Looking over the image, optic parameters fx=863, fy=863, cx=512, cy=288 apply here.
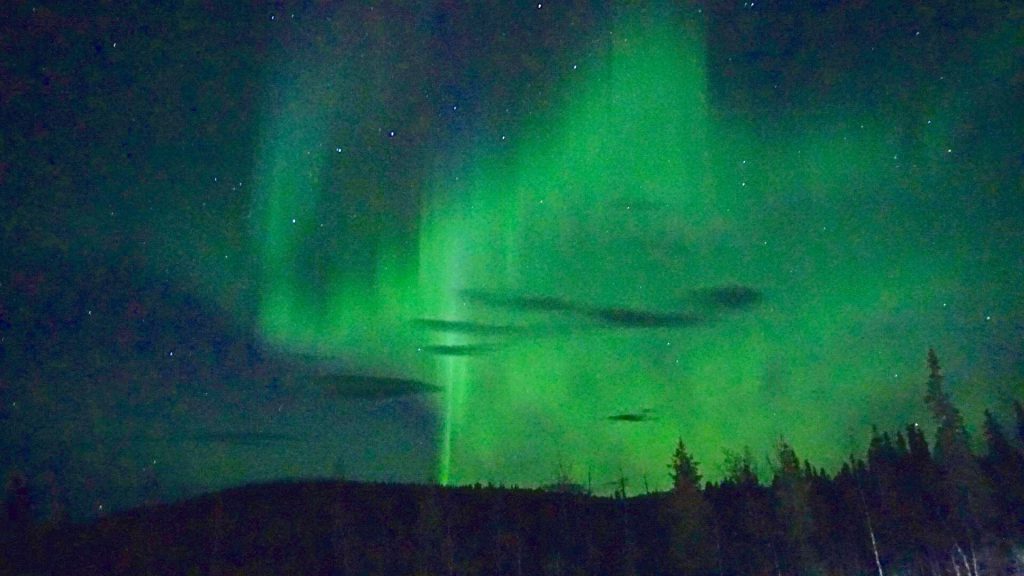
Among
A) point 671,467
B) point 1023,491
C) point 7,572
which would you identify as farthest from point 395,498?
point 1023,491

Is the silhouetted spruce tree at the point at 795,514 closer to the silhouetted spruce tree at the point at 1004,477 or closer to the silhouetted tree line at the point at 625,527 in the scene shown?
the silhouetted tree line at the point at 625,527

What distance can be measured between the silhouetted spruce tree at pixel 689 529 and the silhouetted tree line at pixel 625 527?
0.39ft

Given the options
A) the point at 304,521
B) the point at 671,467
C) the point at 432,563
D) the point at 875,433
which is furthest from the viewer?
the point at 304,521

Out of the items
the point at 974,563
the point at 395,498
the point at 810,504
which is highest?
the point at 395,498

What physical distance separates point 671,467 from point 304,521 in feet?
176

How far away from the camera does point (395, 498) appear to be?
128 m

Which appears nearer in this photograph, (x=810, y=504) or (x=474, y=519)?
(x=810, y=504)

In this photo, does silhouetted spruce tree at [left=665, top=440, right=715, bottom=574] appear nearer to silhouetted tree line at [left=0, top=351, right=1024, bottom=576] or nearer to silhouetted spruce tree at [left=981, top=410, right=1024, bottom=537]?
silhouetted tree line at [left=0, top=351, right=1024, bottom=576]

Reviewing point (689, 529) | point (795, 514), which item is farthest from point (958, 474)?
point (689, 529)

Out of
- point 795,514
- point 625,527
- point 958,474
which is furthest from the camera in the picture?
point 625,527

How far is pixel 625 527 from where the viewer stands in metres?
95.1

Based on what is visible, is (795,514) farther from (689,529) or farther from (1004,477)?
(1004,477)

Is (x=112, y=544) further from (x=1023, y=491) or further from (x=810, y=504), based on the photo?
(x=1023, y=491)

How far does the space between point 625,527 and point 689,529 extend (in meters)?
27.0
